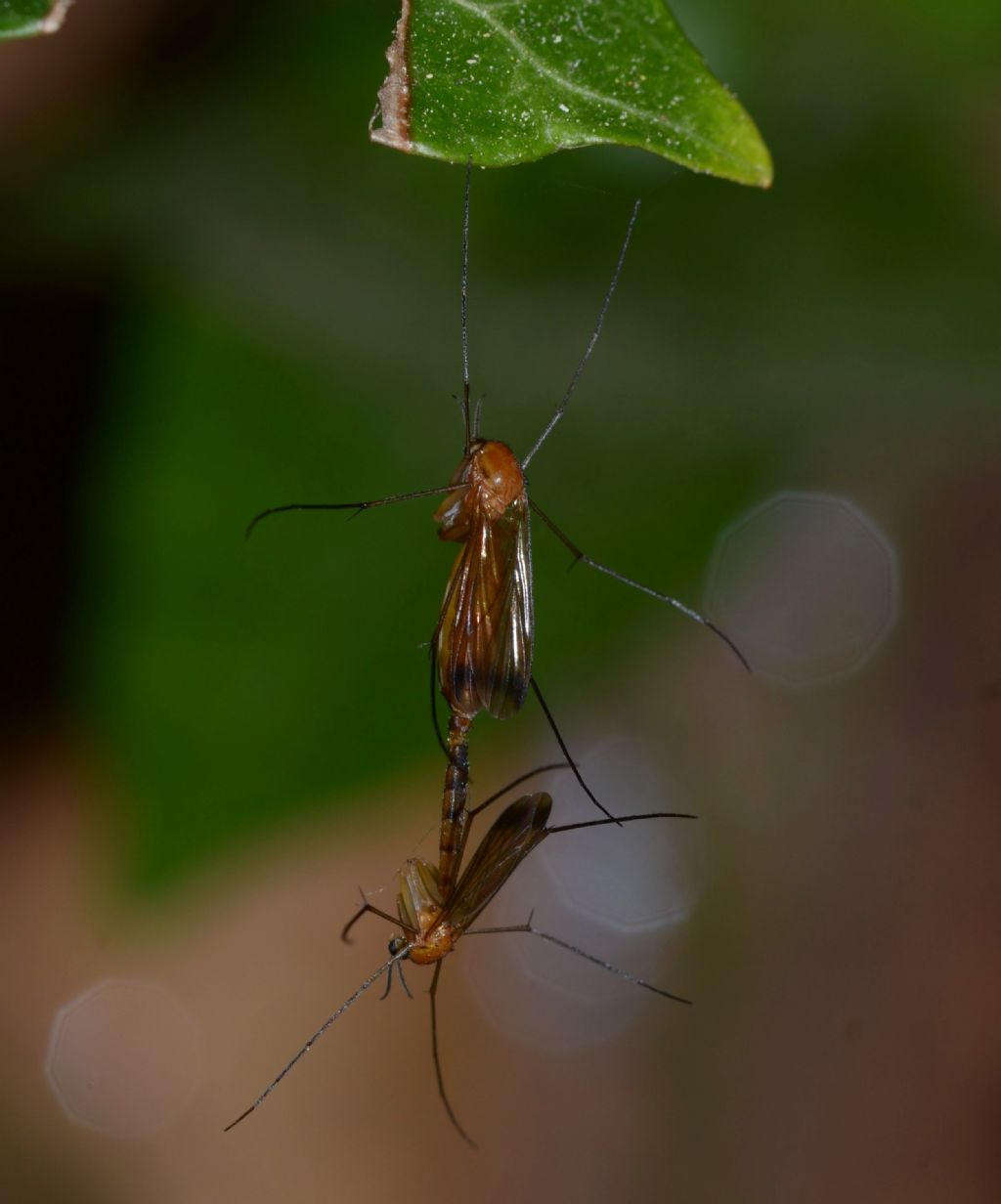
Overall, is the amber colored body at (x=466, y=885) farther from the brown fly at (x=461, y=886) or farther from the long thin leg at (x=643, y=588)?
the long thin leg at (x=643, y=588)

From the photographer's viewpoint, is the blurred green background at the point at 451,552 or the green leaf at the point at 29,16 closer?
the green leaf at the point at 29,16

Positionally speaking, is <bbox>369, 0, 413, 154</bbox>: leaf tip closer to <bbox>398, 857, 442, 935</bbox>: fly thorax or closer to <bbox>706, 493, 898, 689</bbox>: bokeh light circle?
<bbox>398, 857, 442, 935</bbox>: fly thorax

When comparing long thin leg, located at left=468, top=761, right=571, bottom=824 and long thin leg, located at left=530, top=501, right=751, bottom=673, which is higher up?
long thin leg, located at left=530, top=501, right=751, bottom=673

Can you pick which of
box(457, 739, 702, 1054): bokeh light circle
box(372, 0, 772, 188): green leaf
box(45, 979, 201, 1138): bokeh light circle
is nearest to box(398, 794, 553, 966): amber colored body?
box(457, 739, 702, 1054): bokeh light circle

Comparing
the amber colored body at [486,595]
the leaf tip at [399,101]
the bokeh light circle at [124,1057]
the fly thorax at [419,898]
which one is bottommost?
the bokeh light circle at [124,1057]

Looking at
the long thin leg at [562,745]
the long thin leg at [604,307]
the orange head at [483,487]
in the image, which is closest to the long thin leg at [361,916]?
the long thin leg at [562,745]

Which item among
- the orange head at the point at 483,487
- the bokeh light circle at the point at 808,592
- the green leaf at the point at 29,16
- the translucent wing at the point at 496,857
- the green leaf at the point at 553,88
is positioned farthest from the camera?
the bokeh light circle at the point at 808,592
